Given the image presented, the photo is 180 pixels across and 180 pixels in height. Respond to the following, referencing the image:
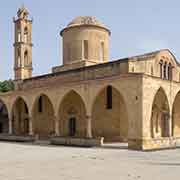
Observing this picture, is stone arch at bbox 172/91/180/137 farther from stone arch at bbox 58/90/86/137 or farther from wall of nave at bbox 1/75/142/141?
stone arch at bbox 58/90/86/137

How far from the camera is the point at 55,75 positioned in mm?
31781

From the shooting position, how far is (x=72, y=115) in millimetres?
30250

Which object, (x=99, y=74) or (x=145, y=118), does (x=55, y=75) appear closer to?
(x=99, y=74)

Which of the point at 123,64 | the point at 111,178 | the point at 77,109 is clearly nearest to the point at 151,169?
the point at 111,178

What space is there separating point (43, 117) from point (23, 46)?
8146 mm

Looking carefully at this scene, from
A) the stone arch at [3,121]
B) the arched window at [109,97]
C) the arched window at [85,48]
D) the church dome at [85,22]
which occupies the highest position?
the church dome at [85,22]

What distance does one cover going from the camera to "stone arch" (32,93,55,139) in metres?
32.7

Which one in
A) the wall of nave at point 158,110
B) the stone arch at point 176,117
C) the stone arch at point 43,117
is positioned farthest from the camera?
the stone arch at point 43,117

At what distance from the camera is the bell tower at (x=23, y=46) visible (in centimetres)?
3559

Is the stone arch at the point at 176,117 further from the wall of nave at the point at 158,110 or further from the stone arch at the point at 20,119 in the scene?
the stone arch at the point at 20,119

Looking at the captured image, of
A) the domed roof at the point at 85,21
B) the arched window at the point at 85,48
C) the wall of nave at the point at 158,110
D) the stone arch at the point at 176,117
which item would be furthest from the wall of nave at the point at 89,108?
the domed roof at the point at 85,21

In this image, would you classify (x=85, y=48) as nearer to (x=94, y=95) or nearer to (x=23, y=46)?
(x=23, y=46)

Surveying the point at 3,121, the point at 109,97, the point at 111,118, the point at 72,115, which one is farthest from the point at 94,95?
the point at 3,121

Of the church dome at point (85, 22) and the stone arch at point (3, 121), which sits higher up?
the church dome at point (85, 22)
